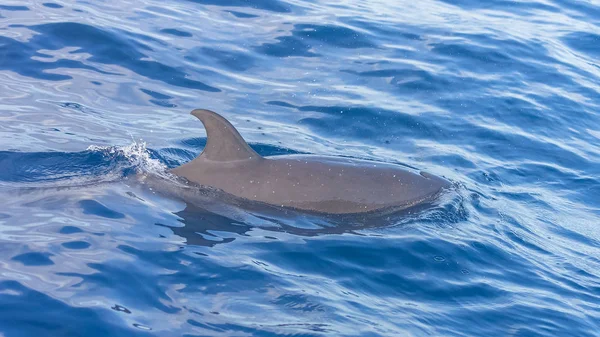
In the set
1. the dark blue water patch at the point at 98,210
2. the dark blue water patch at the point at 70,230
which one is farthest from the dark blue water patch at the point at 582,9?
the dark blue water patch at the point at 70,230

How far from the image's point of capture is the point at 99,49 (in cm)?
1417

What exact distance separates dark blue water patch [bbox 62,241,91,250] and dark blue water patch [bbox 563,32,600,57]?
14117 mm

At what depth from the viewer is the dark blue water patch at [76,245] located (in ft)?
24.8

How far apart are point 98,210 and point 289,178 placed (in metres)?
2.19

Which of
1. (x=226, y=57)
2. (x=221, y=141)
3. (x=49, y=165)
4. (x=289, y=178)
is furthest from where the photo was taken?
(x=226, y=57)

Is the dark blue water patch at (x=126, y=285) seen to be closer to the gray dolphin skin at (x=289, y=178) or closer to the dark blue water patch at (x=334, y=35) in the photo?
the gray dolphin skin at (x=289, y=178)

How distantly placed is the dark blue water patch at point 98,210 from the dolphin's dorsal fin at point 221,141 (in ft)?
4.34

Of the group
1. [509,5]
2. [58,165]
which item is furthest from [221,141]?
[509,5]

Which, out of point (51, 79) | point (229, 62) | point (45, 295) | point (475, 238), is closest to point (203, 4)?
point (229, 62)

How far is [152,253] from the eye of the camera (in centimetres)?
757

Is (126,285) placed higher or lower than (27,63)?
lower

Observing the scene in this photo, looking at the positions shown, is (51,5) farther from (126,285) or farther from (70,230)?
(126,285)

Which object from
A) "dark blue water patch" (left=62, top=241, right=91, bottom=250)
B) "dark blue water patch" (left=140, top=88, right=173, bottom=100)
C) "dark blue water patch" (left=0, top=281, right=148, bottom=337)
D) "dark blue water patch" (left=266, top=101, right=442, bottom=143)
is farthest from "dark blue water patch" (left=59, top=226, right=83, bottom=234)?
"dark blue water patch" (left=266, top=101, right=442, bottom=143)

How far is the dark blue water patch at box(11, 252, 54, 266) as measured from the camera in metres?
7.15
